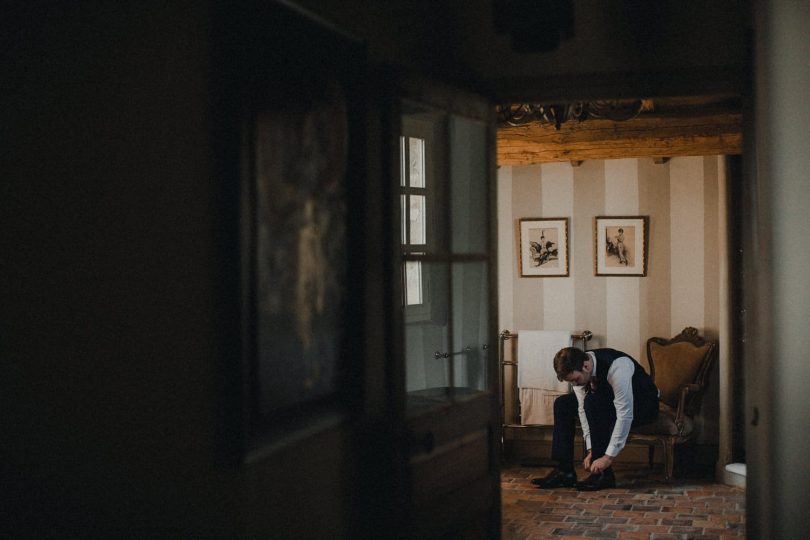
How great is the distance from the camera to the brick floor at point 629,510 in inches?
200

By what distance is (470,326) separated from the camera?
3.48m

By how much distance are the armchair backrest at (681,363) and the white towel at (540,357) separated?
27.8 inches

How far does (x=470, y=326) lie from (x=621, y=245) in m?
3.97

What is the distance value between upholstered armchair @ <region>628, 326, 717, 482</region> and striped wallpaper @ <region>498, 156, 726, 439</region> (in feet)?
0.70

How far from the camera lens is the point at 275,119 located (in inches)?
97.1

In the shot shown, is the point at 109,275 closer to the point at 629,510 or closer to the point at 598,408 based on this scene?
the point at 629,510

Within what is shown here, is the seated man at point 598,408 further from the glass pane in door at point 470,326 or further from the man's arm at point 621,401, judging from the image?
the glass pane in door at point 470,326

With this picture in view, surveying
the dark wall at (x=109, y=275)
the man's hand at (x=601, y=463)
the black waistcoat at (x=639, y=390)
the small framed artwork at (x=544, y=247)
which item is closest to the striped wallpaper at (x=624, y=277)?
the small framed artwork at (x=544, y=247)

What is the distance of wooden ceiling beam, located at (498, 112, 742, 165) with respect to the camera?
594 centimetres

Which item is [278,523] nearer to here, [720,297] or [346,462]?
[346,462]

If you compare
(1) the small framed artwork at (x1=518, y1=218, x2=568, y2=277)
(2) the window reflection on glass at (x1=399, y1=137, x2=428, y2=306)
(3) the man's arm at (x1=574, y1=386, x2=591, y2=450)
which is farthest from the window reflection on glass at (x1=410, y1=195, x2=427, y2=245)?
(1) the small framed artwork at (x1=518, y1=218, x2=568, y2=277)

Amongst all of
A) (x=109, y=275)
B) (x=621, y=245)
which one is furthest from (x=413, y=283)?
(x=621, y=245)

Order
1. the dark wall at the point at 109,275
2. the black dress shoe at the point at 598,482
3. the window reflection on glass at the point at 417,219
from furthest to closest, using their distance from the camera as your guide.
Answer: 1. the black dress shoe at the point at 598,482
2. the window reflection on glass at the point at 417,219
3. the dark wall at the point at 109,275

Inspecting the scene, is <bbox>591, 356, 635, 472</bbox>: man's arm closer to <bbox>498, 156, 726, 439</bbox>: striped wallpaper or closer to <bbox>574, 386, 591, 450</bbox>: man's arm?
<bbox>574, 386, 591, 450</bbox>: man's arm
